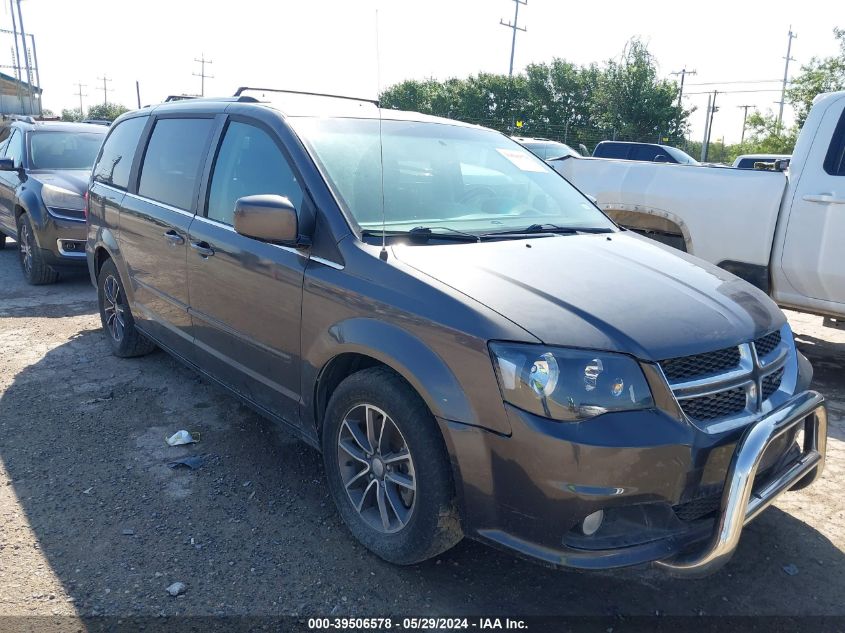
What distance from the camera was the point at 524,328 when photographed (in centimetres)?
234

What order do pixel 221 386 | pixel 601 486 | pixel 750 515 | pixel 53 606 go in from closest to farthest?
pixel 601 486
pixel 750 515
pixel 53 606
pixel 221 386

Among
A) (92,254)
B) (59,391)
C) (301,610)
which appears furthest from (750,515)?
(92,254)

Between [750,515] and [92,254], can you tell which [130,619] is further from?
[92,254]

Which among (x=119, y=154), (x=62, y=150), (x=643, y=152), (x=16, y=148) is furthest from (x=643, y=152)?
(x=119, y=154)

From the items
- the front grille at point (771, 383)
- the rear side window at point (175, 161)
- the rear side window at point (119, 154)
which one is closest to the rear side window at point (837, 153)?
the front grille at point (771, 383)

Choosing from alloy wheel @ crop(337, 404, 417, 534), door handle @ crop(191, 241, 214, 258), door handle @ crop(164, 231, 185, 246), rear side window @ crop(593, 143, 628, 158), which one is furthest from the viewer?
rear side window @ crop(593, 143, 628, 158)

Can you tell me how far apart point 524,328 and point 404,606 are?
3.98 feet

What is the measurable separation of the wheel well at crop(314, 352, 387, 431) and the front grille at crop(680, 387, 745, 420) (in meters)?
1.22

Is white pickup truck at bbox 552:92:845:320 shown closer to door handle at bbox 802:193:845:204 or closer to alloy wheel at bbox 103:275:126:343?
door handle at bbox 802:193:845:204

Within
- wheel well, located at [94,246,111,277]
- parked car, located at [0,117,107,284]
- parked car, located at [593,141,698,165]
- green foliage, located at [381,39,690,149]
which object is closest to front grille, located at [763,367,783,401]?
wheel well, located at [94,246,111,277]

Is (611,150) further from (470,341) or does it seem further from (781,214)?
(470,341)

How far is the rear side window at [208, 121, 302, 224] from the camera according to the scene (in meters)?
3.31

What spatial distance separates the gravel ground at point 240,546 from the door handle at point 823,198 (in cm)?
159

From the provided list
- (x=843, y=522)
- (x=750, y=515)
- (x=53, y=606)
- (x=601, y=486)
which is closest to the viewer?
(x=601, y=486)
